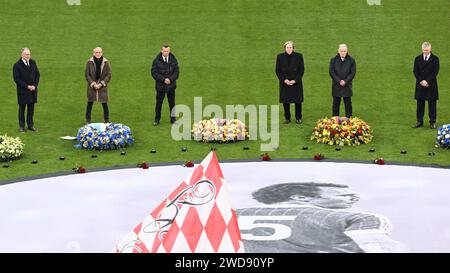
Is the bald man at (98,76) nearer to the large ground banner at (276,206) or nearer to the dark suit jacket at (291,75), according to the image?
the dark suit jacket at (291,75)

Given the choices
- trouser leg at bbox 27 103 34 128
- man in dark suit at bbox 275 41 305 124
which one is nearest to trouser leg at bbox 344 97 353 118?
man in dark suit at bbox 275 41 305 124

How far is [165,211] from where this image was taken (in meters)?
11.0

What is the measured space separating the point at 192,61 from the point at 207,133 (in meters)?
9.05

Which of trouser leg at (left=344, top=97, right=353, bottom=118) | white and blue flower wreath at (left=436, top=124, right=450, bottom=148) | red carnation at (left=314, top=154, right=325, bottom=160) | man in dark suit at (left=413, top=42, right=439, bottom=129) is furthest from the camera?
trouser leg at (left=344, top=97, right=353, bottom=118)

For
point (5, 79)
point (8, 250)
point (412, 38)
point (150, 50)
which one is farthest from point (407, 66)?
point (8, 250)

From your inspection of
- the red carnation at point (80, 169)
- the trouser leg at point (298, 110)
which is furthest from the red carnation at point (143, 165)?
the trouser leg at point (298, 110)

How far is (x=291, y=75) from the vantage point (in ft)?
83.8

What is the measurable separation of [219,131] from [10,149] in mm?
4919

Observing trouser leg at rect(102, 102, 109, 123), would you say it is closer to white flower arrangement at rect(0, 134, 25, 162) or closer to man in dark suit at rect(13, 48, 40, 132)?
man in dark suit at rect(13, 48, 40, 132)

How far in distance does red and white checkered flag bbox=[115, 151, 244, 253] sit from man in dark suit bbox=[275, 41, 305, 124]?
47.8 ft

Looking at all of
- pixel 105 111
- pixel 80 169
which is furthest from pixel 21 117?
pixel 80 169

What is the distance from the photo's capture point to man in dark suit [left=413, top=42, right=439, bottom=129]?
24609mm

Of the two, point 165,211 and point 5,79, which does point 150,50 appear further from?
point 165,211

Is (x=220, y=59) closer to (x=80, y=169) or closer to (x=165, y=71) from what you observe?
(x=165, y=71)
